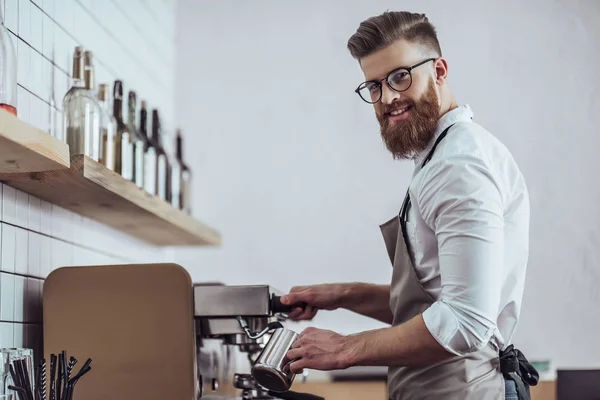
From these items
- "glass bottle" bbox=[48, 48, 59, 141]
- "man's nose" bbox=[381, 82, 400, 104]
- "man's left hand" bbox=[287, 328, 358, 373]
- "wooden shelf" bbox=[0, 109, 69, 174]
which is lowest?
"man's left hand" bbox=[287, 328, 358, 373]

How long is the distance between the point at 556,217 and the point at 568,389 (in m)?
1.03

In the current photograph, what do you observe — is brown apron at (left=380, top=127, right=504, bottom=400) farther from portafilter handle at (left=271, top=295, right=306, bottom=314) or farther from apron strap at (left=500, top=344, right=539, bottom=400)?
portafilter handle at (left=271, top=295, right=306, bottom=314)

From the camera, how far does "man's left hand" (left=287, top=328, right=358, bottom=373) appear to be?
151 centimetres

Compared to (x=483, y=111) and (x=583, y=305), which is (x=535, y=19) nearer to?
(x=483, y=111)

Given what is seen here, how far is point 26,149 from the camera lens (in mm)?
1456

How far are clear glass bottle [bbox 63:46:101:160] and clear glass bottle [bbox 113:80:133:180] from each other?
208 millimetres

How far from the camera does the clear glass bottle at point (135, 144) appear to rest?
7.82 ft

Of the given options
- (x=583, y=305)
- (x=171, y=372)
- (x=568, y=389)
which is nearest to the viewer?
(x=171, y=372)

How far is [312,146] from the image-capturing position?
3.64m

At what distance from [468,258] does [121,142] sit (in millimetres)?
1204

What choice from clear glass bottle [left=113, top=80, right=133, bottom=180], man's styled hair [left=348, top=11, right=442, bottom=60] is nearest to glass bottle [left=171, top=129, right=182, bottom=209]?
clear glass bottle [left=113, top=80, right=133, bottom=180]

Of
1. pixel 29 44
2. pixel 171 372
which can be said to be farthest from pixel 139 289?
pixel 29 44

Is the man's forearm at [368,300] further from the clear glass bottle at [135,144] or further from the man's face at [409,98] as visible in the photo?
the clear glass bottle at [135,144]

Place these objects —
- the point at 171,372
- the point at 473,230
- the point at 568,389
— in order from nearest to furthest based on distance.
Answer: the point at 473,230 → the point at 171,372 → the point at 568,389
